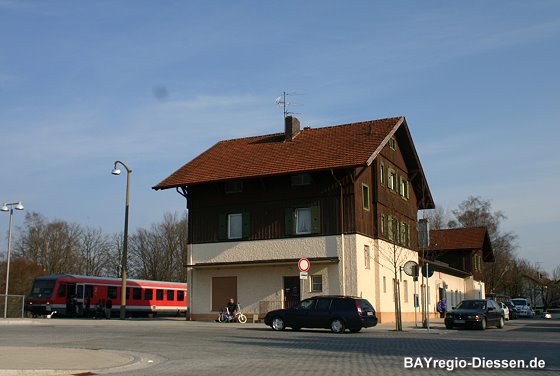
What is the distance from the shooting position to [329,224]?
35.2 m

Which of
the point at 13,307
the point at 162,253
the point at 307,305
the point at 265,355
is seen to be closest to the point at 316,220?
the point at 307,305

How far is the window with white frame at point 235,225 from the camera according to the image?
37562mm

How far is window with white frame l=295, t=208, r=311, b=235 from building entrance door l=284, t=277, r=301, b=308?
252 cm

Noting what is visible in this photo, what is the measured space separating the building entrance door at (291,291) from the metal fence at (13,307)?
49.3 ft

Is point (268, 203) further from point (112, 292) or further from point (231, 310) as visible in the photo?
point (112, 292)

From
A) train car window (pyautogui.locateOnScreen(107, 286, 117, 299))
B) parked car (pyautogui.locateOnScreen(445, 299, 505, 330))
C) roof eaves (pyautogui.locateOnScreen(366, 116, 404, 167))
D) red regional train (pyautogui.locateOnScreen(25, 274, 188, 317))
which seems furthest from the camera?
train car window (pyautogui.locateOnScreen(107, 286, 117, 299))

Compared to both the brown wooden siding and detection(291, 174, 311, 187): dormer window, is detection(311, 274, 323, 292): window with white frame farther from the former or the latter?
detection(291, 174, 311, 187): dormer window

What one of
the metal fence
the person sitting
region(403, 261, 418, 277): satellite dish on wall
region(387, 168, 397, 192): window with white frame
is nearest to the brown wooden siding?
the person sitting

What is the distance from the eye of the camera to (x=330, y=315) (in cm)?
2566

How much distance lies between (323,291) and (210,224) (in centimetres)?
780

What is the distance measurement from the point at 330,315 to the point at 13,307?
858 inches

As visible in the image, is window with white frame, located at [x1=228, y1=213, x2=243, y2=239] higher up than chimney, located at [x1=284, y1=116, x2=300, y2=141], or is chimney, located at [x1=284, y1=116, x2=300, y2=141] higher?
chimney, located at [x1=284, y1=116, x2=300, y2=141]

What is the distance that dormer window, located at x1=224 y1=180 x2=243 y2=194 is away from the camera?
38031 mm

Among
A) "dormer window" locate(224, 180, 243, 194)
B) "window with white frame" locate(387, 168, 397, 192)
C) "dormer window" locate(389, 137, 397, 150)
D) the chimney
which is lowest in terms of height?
"dormer window" locate(224, 180, 243, 194)
